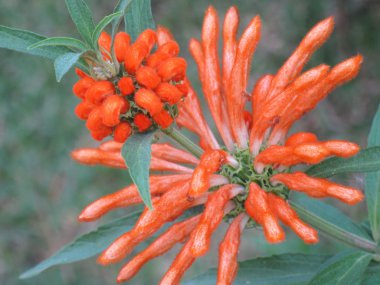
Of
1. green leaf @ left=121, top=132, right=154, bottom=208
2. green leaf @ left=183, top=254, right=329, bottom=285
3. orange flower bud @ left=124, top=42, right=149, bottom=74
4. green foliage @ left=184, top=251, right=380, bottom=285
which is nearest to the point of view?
green leaf @ left=121, top=132, right=154, bottom=208

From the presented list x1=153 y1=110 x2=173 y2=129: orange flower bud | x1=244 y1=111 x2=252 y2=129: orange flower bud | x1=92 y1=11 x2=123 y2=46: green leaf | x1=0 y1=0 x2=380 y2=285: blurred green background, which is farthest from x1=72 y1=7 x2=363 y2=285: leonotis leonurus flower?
x1=0 y1=0 x2=380 y2=285: blurred green background

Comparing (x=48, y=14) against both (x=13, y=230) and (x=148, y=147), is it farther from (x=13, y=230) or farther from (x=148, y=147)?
(x=148, y=147)

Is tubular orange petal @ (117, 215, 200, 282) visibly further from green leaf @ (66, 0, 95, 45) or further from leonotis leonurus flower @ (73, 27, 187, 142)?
green leaf @ (66, 0, 95, 45)

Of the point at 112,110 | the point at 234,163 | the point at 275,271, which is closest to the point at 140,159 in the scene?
the point at 112,110

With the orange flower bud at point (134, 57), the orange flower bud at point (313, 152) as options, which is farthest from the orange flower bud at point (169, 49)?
the orange flower bud at point (313, 152)

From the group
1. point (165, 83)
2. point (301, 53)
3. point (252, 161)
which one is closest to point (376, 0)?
point (301, 53)

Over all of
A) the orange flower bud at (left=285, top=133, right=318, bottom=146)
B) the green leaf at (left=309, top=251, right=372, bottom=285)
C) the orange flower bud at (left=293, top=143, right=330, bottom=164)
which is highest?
the orange flower bud at (left=285, top=133, right=318, bottom=146)

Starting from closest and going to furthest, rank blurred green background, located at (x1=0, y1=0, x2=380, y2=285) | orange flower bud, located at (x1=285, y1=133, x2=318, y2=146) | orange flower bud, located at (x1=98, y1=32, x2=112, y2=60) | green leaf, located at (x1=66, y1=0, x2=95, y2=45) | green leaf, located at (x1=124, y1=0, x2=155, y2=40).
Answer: green leaf, located at (x1=66, y1=0, x2=95, y2=45), orange flower bud, located at (x1=98, y1=32, x2=112, y2=60), green leaf, located at (x1=124, y1=0, x2=155, y2=40), orange flower bud, located at (x1=285, y1=133, x2=318, y2=146), blurred green background, located at (x1=0, y1=0, x2=380, y2=285)
